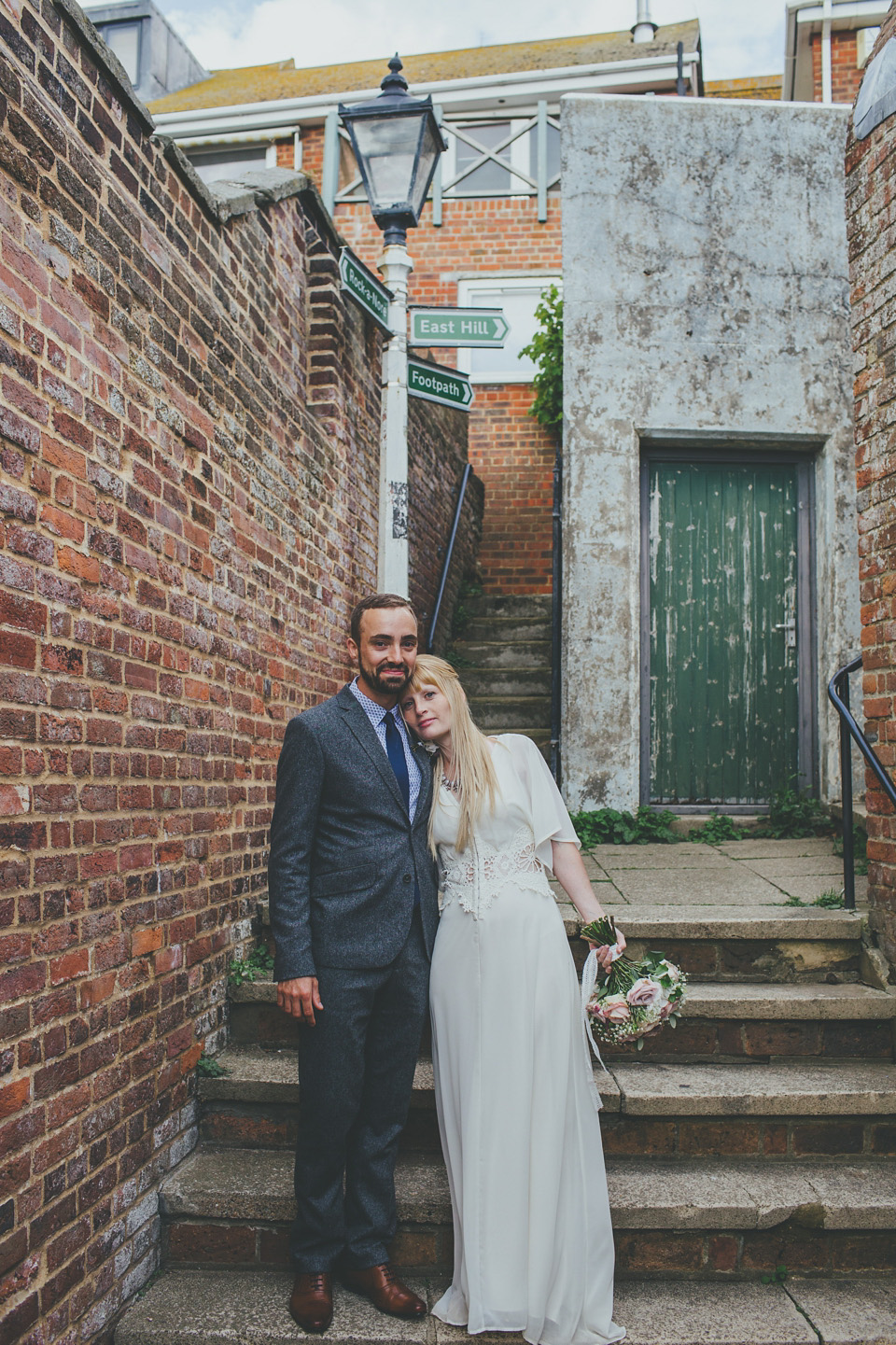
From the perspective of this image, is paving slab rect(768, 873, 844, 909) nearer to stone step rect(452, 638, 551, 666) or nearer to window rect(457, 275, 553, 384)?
stone step rect(452, 638, 551, 666)

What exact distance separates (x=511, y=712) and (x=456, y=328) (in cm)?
335

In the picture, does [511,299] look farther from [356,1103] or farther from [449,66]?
[356,1103]

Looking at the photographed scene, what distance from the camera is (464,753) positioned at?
2807 mm

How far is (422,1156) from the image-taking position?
3.21 meters

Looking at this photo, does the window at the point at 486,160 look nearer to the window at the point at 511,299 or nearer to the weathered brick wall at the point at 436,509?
the window at the point at 511,299

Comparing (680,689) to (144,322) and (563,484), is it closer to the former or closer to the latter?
(563,484)

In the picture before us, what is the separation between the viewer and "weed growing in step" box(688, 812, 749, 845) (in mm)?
5875

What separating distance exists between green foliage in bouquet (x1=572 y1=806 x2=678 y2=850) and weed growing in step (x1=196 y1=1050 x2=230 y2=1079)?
296cm

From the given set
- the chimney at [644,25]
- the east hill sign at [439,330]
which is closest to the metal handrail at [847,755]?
the east hill sign at [439,330]

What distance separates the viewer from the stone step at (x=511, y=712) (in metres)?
7.21

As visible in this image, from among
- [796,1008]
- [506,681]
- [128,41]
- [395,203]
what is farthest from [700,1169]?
[128,41]

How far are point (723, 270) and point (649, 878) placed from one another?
409cm

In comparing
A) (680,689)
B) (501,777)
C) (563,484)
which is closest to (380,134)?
(563,484)

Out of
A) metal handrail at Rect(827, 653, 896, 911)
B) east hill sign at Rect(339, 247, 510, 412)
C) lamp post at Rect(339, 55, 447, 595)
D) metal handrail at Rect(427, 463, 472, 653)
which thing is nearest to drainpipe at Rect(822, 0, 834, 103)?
metal handrail at Rect(427, 463, 472, 653)
